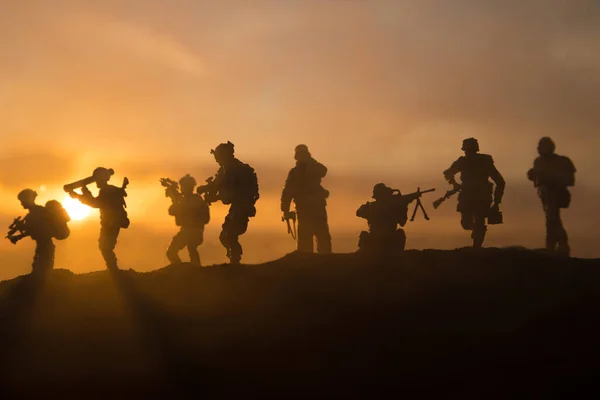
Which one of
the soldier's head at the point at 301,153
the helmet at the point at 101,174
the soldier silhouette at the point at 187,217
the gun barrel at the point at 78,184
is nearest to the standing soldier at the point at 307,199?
the soldier's head at the point at 301,153

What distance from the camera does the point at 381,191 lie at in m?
16.5

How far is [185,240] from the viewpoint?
20.8m

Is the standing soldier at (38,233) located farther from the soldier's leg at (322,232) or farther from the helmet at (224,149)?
the soldier's leg at (322,232)

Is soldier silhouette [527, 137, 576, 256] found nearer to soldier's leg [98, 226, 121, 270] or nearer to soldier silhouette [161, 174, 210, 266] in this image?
soldier silhouette [161, 174, 210, 266]

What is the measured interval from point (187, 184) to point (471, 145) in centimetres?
808

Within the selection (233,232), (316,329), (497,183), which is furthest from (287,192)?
(316,329)

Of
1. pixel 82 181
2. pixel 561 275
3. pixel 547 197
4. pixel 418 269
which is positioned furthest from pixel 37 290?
pixel 547 197

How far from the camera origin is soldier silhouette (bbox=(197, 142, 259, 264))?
50.5ft

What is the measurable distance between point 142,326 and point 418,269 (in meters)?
5.67

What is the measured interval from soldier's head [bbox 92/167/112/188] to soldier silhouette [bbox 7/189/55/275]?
1.30 metres

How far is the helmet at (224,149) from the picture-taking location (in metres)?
15.6

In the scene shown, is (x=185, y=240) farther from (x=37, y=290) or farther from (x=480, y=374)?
(x=480, y=374)

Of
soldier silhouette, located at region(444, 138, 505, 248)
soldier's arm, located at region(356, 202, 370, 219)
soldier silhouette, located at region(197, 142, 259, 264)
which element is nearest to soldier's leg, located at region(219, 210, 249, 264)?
soldier silhouette, located at region(197, 142, 259, 264)

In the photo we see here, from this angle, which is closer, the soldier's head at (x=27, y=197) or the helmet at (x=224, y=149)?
the helmet at (x=224, y=149)
